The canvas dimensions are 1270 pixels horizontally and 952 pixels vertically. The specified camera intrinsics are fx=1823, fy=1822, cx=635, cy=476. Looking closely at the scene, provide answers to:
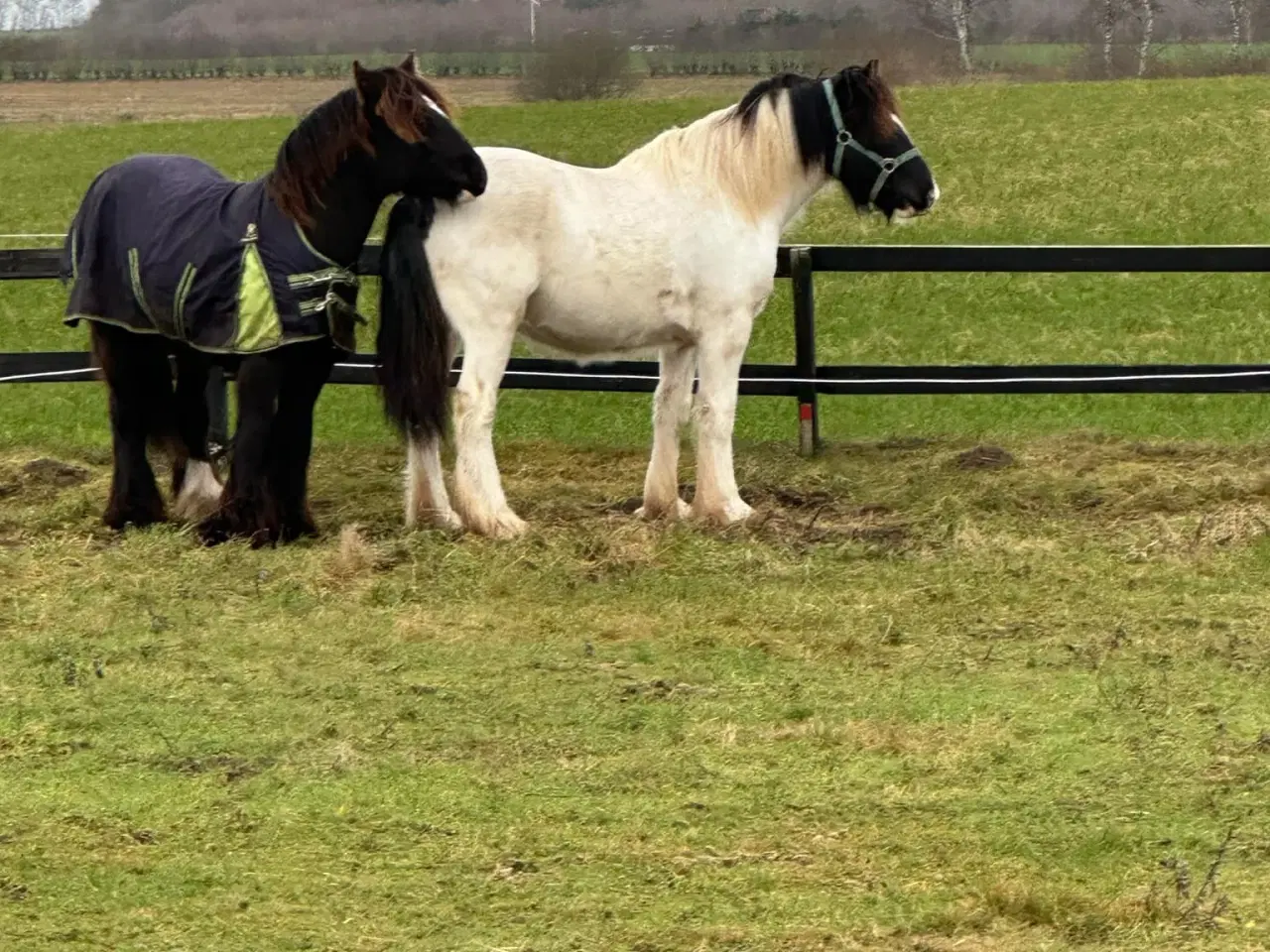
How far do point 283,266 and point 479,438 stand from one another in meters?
1.05

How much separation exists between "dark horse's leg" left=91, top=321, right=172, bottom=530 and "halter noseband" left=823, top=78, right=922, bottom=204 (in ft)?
9.94

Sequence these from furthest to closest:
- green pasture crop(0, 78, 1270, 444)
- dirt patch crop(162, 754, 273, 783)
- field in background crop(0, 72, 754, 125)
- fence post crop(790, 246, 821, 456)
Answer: field in background crop(0, 72, 754, 125)
green pasture crop(0, 78, 1270, 444)
fence post crop(790, 246, 821, 456)
dirt patch crop(162, 754, 273, 783)

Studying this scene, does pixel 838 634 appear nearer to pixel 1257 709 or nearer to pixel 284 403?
pixel 1257 709

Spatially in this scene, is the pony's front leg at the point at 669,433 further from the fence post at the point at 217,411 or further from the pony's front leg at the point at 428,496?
the fence post at the point at 217,411

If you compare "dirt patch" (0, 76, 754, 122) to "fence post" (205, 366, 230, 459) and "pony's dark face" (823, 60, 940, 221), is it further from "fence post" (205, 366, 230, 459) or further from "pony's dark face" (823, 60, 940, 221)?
"pony's dark face" (823, 60, 940, 221)

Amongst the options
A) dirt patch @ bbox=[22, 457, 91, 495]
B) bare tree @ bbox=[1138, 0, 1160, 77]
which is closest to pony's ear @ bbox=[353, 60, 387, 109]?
dirt patch @ bbox=[22, 457, 91, 495]

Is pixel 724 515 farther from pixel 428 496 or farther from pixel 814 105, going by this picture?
pixel 814 105

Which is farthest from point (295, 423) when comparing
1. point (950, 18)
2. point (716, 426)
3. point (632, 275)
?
point (950, 18)

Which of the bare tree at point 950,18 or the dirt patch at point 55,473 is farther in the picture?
the bare tree at point 950,18

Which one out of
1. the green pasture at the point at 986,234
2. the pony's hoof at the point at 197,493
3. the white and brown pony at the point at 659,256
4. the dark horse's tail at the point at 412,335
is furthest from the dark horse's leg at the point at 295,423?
the green pasture at the point at 986,234

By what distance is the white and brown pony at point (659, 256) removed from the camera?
738cm

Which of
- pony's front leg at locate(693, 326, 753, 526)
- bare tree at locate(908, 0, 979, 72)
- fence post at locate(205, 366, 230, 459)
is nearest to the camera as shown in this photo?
pony's front leg at locate(693, 326, 753, 526)

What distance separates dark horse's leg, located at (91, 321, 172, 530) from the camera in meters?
7.66

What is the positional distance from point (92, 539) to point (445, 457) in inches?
98.6
